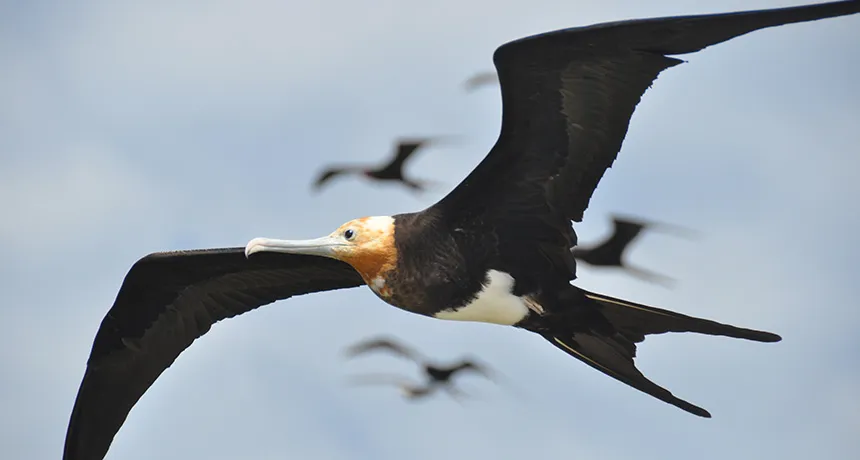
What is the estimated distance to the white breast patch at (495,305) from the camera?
Result: 5.89 meters

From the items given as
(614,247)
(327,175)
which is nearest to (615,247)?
(614,247)

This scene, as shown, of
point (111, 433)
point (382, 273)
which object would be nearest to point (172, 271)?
point (111, 433)

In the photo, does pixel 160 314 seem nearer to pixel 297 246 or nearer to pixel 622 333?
pixel 297 246

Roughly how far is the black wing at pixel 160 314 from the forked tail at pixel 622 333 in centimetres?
115

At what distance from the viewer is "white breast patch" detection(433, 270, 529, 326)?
19.3 ft

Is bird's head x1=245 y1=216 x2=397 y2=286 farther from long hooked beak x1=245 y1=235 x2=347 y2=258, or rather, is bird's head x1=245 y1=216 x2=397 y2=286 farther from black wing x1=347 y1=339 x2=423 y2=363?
black wing x1=347 y1=339 x2=423 y2=363

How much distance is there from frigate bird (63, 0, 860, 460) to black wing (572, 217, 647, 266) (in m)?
3.01

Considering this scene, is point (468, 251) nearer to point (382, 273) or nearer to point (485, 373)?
point (382, 273)

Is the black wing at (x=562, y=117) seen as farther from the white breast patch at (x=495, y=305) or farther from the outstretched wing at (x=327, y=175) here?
the outstretched wing at (x=327, y=175)

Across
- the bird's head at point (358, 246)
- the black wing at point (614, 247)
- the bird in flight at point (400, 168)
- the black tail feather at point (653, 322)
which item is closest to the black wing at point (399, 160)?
the bird in flight at point (400, 168)

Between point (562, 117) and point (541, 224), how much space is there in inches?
19.7

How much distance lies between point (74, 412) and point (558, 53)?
2956 millimetres

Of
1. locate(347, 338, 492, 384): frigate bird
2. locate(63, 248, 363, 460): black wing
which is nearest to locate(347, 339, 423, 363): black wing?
locate(347, 338, 492, 384): frigate bird

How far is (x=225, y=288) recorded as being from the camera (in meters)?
6.83
